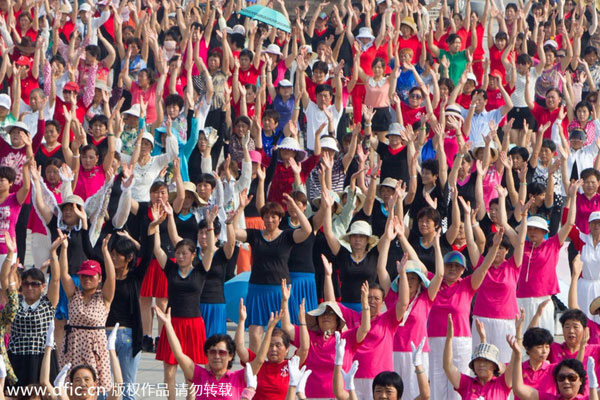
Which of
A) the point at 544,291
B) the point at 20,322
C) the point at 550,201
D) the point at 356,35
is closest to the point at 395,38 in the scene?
the point at 356,35

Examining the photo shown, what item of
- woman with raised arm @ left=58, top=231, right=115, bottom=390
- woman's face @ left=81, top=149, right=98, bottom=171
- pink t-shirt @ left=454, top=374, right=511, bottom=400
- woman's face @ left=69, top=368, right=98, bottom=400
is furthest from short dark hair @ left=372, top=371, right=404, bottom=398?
woman's face @ left=81, top=149, right=98, bottom=171

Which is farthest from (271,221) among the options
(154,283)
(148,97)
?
(148,97)

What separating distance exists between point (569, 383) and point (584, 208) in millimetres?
4545

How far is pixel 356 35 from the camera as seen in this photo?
20859 mm

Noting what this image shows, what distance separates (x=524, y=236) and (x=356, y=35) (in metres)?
8.80

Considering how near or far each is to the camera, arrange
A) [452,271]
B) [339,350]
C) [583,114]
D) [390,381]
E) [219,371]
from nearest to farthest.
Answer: [390,381], [339,350], [219,371], [452,271], [583,114]

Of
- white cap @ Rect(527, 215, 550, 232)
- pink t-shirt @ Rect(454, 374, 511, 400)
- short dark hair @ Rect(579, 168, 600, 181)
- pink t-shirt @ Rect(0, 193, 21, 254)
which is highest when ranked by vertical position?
short dark hair @ Rect(579, 168, 600, 181)

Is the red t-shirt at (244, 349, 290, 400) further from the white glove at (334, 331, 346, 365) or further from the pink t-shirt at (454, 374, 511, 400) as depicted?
the pink t-shirt at (454, 374, 511, 400)

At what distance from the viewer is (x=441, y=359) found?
1220cm

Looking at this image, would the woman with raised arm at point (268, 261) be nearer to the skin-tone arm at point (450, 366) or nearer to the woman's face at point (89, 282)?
the woman's face at point (89, 282)

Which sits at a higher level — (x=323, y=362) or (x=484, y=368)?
(x=323, y=362)

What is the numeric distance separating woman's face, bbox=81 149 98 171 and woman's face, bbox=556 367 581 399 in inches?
253

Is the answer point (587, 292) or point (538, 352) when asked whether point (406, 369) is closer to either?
point (538, 352)

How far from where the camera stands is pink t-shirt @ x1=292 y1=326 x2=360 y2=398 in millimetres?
11430
